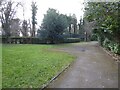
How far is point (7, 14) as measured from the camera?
1658 inches

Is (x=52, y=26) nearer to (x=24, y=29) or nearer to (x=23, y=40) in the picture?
(x=23, y=40)

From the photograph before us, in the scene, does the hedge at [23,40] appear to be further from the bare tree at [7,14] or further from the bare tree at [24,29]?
the bare tree at [24,29]

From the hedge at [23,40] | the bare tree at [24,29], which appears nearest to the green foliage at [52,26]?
the hedge at [23,40]

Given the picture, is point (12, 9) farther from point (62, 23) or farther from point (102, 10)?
point (102, 10)

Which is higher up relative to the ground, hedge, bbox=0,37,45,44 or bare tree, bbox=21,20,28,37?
bare tree, bbox=21,20,28,37

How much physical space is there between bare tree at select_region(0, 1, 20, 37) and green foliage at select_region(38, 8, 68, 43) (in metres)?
6.54

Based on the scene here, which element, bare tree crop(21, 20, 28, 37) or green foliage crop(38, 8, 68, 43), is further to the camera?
bare tree crop(21, 20, 28, 37)

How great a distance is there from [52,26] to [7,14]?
9.29 m

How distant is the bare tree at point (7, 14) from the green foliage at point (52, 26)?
6.54 m

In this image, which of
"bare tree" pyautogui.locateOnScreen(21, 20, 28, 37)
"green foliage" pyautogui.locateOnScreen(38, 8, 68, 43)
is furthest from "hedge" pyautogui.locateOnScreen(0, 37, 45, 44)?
"bare tree" pyautogui.locateOnScreen(21, 20, 28, 37)

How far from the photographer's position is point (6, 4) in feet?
132

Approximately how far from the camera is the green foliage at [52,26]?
41438mm

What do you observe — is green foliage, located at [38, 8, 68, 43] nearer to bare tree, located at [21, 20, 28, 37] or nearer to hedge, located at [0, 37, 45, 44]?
hedge, located at [0, 37, 45, 44]

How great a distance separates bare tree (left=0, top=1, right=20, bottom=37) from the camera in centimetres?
4119
